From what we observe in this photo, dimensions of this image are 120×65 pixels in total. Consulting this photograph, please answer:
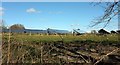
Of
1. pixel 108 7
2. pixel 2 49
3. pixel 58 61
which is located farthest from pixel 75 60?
pixel 108 7

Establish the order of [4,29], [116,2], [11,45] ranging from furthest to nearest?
[116,2] → [11,45] → [4,29]

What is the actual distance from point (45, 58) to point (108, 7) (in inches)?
217

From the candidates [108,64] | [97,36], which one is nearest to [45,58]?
[108,64]

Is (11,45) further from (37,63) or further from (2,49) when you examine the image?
(37,63)

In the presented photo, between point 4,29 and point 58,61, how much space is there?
186 centimetres

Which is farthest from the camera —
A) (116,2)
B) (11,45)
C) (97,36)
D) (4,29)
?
(97,36)

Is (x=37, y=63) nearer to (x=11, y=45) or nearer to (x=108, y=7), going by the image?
(x=11, y=45)

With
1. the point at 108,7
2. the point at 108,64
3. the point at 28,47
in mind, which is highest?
the point at 108,7

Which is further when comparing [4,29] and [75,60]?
[75,60]

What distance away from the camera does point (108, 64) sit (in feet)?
32.6

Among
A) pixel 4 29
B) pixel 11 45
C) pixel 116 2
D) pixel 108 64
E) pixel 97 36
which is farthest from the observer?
pixel 97 36

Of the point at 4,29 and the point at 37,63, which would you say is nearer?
the point at 4,29

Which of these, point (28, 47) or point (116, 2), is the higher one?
point (116, 2)

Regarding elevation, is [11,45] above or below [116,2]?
below
